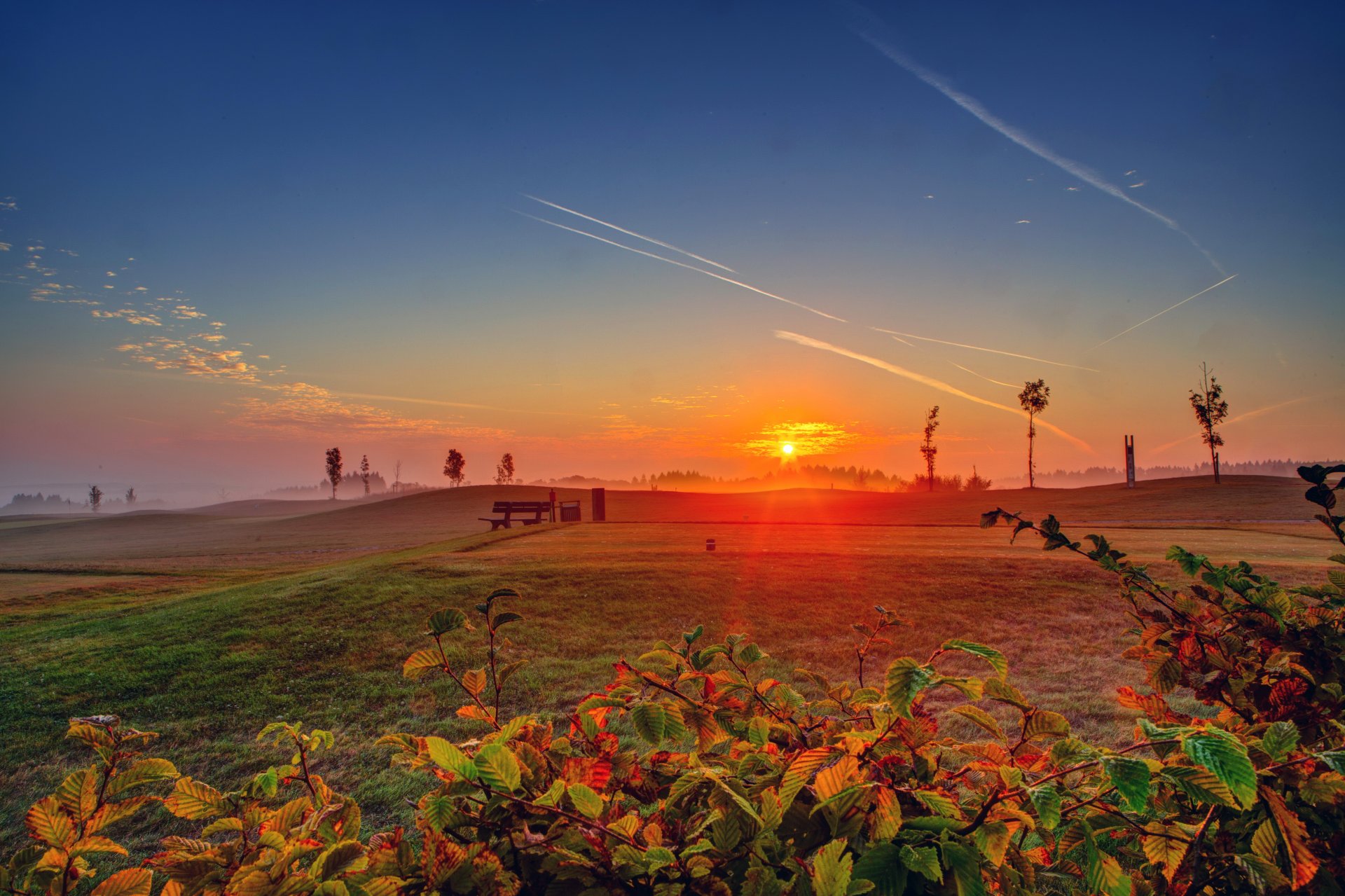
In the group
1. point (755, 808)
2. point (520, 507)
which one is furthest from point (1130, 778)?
point (520, 507)

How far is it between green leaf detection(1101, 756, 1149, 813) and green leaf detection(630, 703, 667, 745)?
34.5 inches

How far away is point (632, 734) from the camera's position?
6.36 metres

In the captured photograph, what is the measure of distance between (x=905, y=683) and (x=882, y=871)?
1.05ft

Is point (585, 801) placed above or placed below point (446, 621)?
below

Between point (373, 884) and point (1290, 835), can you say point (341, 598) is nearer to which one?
point (373, 884)

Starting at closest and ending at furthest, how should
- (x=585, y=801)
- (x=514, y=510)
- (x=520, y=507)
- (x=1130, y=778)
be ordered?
(x=1130, y=778), (x=585, y=801), (x=514, y=510), (x=520, y=507)

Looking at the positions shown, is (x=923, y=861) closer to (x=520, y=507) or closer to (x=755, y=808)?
(x=755, y=808)

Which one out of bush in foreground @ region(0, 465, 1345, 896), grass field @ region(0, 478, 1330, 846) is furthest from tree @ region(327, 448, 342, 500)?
bush in foreground @ region(0, 465, 1345, 896)

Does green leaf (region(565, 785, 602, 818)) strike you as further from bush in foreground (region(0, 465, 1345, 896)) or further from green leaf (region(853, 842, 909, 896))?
green leaf (region(853, 842, 909, 896))

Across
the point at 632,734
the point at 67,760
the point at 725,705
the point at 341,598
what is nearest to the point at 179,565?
the point at 341,598

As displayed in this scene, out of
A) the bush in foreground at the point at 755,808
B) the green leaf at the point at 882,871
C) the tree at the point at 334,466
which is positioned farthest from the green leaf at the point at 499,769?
the tree at the point at 334,466

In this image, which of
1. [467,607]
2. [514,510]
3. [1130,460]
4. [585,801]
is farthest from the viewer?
[1130,460]

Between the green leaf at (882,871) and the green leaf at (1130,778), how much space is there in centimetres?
32

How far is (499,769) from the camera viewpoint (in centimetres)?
127
